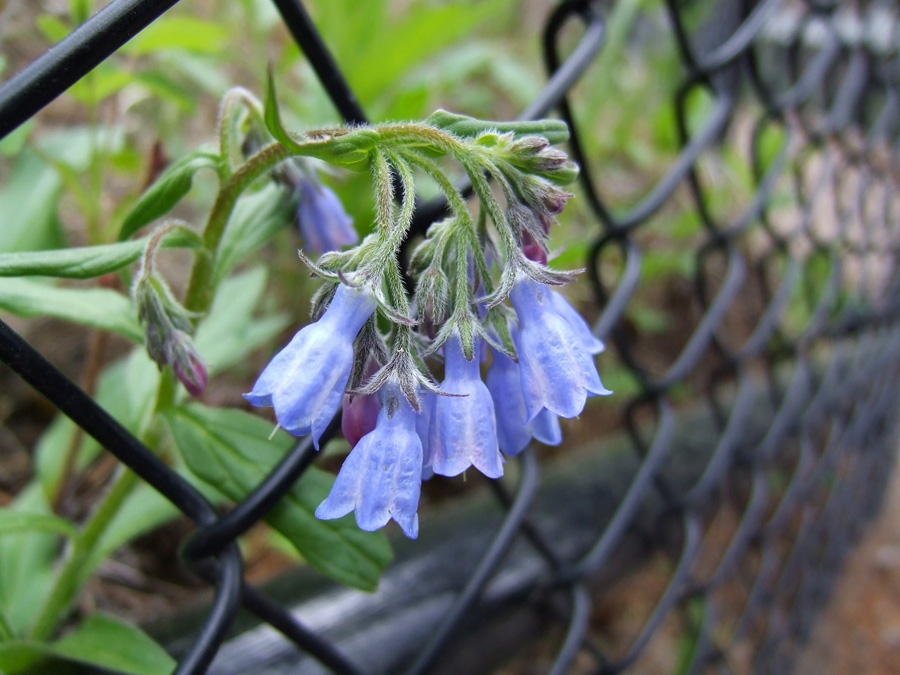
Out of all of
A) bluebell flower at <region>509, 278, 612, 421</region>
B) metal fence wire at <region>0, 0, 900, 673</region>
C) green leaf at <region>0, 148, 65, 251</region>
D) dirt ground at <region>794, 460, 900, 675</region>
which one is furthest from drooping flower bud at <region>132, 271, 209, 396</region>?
dirt ground at <region>794, 460, 900, 675</region>

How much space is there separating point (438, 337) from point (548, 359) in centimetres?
10

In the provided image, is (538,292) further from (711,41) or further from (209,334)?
(711,41)

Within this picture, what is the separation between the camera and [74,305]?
2.25 feet

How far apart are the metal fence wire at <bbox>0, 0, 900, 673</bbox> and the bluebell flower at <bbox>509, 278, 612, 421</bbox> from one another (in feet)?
0.55

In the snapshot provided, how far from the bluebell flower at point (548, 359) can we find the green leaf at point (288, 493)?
0.69 ft

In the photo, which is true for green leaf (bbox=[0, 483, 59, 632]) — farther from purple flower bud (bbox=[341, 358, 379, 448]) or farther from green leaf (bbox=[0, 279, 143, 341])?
purple flower bud (bbox=[341, 358, 379, 448])

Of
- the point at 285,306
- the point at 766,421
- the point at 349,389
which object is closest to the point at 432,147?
the point at 349,389

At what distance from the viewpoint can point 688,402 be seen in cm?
238

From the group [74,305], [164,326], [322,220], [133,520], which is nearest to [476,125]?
[322,220]

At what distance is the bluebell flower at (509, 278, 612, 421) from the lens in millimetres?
541

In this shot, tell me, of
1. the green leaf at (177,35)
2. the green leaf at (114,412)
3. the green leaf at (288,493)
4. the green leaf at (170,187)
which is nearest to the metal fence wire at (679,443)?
the green leaf at (288,493)

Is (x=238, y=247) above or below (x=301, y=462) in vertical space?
above

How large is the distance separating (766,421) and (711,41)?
1.99 metres

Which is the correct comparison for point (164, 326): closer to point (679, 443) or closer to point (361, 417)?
point (361, 417)
